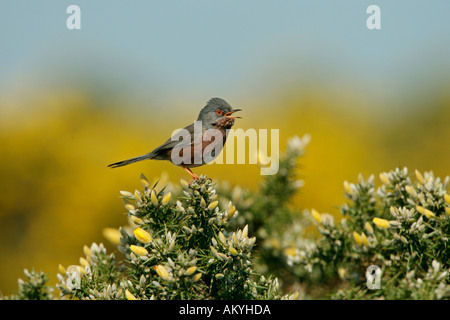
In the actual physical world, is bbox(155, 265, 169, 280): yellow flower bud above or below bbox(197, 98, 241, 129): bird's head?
below

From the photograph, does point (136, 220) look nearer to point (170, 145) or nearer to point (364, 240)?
point (170, 145)

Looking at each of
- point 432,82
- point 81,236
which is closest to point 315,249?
point 81,236

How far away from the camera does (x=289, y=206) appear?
19.0 ft

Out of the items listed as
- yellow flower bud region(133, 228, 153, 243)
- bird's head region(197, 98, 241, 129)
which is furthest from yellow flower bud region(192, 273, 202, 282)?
bird's head region(197, 98, 241, 129)

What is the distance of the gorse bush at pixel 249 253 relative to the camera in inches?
122

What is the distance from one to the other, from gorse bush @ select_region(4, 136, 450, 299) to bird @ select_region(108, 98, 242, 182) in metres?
1.12

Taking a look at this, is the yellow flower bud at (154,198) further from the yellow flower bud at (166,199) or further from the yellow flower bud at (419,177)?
the yellow flower bud at (419,177)

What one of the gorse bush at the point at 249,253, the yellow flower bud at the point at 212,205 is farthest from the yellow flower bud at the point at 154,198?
the yellow flower bud at the point at 212,205

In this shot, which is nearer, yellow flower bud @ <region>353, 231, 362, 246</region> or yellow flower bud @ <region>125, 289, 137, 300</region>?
yellow flower bud @ <region>125, 289, 137, 300</region>

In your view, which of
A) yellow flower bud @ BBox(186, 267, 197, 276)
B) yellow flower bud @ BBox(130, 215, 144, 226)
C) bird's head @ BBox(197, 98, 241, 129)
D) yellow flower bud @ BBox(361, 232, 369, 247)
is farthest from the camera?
bird's head @ BBox(197, 98, 241, 129)

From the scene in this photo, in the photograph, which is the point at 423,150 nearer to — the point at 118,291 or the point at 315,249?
the point at 315,249

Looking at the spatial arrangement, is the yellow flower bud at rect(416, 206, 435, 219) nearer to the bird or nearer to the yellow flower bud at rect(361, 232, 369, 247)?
the yellow flower bud at rect(361, 232, 369, 247)

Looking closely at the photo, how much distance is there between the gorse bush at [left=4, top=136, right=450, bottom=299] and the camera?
3.09m
